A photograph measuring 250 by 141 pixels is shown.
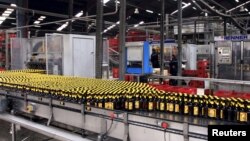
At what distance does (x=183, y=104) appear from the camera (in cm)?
252

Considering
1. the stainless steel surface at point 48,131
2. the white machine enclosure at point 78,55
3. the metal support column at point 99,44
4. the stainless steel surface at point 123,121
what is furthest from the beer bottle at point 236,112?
the white machine enclosure at point 78,55

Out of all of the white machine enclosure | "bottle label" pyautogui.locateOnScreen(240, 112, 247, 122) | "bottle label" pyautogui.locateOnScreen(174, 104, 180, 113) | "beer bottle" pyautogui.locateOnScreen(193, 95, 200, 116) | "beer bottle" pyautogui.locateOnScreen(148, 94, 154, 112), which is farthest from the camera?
the white machine enclosure

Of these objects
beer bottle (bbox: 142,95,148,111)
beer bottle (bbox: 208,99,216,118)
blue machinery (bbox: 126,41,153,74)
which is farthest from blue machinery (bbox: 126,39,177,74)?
beer bottle (bbox: 208,99,216,118)

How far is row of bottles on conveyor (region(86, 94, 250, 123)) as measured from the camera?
88.1 inches

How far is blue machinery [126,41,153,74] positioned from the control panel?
2.65 metres

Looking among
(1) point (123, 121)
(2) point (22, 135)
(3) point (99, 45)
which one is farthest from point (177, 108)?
(2) point (22, 135)

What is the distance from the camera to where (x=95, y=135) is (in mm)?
2795

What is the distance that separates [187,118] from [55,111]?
153 cm

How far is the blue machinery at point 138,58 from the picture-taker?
704 cm

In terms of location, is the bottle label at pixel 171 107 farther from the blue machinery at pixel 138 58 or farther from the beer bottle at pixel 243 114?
the blue machinery at pixel 138 58

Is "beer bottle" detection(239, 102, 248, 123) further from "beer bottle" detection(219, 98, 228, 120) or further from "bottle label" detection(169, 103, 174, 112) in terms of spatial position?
"bottle label" detection(169, 103, 174, 112)

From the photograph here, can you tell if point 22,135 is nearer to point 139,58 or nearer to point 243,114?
point 139,58

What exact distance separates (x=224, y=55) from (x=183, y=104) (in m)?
6.52

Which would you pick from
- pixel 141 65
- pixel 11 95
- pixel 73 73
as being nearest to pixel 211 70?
pixel 141 65
